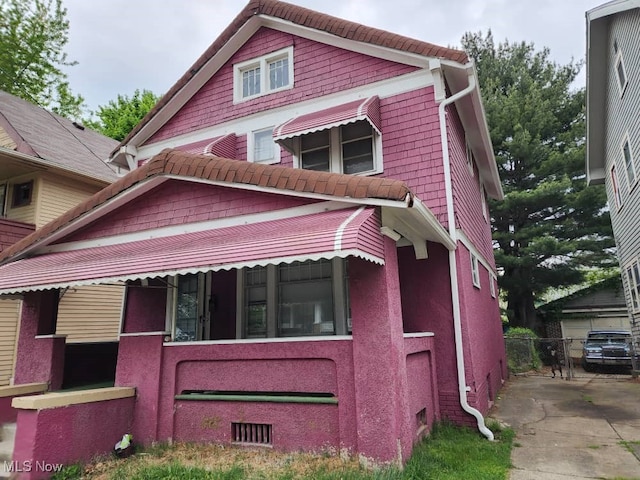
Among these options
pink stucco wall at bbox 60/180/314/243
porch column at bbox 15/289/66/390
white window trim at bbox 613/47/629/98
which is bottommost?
porch column at bbox 15/289/66/390

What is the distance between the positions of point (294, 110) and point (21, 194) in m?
9.22

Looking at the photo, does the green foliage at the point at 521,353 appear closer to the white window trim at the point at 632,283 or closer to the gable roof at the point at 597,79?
the white window trim at the point at 632,283

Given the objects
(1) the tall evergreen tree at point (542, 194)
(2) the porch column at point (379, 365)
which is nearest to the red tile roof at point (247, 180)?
(2) the porch column at point (379, 365)

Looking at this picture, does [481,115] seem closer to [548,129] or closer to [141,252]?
[141,252]

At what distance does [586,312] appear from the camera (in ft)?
72.6

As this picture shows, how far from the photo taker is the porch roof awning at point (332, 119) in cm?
789

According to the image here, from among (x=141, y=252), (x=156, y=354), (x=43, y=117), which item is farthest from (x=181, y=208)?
(x=43, y=117)

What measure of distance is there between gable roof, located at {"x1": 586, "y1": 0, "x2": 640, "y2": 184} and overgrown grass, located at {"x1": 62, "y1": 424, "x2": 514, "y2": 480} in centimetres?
1030

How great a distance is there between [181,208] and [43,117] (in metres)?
13.2

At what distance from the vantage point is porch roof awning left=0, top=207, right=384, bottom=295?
15.4 ft

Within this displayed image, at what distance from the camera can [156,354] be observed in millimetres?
6477

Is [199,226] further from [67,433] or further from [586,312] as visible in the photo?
[586,312]

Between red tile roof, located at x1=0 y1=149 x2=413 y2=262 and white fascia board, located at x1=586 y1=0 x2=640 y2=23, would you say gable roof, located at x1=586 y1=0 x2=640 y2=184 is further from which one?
red tile roof, located at x1=0 y1=149 x2=413 y2=262

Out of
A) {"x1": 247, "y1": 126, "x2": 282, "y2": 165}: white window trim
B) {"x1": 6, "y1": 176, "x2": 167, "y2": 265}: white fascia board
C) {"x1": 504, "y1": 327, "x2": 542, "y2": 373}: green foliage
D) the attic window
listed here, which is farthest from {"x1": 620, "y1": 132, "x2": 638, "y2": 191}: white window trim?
the attic window
